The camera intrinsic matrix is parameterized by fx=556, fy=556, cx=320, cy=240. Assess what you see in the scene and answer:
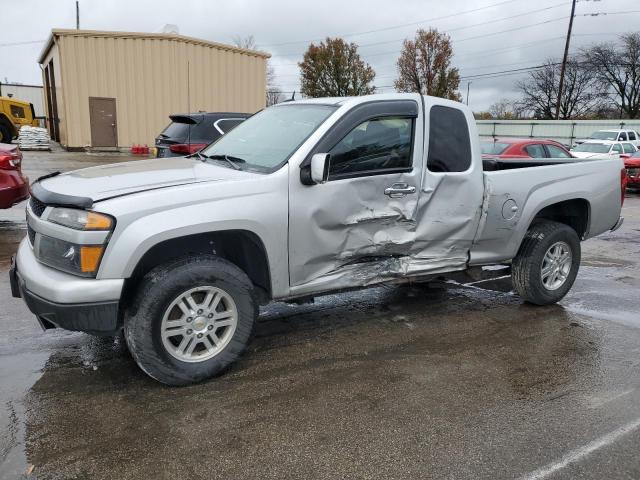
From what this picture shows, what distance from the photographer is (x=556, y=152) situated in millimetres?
12539

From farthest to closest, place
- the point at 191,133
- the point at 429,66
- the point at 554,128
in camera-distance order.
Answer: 1. the point at 429,66
2. the point at 554,128
3. the point at 191,133

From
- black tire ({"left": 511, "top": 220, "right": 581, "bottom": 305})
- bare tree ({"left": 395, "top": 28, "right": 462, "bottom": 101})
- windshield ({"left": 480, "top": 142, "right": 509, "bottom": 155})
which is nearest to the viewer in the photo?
black tire ({"left": 511, "top": 220, "right": 581, "bottom": 305})

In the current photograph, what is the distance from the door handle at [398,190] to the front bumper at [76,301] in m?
2.03

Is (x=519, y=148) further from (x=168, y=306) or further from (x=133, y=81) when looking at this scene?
(x=133, y=81)

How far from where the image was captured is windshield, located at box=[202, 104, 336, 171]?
403cm

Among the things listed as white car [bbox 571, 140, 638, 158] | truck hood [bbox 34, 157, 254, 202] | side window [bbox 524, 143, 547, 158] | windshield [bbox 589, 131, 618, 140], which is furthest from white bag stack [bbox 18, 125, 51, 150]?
windshield [bbox 589, 131, 618, 140]

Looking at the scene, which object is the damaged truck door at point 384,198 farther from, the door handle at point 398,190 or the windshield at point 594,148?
the windshield at point 594,148

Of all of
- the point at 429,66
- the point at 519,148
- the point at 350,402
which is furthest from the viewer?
the point at 429,66

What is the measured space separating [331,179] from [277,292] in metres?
0.89

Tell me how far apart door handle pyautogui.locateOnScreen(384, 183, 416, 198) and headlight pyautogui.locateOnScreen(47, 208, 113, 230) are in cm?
202

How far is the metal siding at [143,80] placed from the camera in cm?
2288

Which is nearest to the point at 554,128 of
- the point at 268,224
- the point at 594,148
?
the point at 594,148

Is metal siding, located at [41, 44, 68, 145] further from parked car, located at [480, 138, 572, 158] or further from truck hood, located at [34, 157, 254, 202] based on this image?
truck hood, located at [34, 157, 254, 202]

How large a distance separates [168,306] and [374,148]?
1.93 metres
